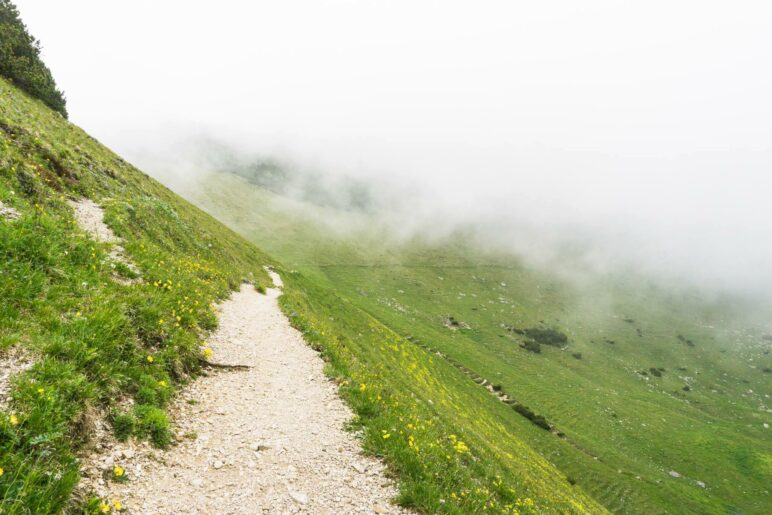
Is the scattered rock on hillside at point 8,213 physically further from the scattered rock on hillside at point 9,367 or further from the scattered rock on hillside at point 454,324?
the scattered rock on hillside at point 454,324

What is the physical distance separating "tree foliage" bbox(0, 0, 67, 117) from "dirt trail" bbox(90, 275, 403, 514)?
52.9 meters

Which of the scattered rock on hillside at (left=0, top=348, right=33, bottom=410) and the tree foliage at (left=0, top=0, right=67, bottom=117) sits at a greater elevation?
the tree foliage at (left=0, top=0, right=67, bottom=117)

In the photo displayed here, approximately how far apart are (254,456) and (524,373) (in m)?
91.8

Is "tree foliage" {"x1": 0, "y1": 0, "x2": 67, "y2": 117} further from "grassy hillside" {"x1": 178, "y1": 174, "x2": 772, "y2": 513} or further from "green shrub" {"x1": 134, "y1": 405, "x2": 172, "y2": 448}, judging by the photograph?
"green shrub" {"x1": 134, "y1": 405, "x2": 172, "y2": 448}

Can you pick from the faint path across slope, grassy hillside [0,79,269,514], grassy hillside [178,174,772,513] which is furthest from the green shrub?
the faint path across slope

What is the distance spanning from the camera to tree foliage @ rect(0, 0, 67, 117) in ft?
134

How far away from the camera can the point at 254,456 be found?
839cm

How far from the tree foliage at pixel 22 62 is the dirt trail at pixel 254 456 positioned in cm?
5285

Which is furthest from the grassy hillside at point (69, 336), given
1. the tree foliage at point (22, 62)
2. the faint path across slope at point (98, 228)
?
the tree foliage at point (22, 62)

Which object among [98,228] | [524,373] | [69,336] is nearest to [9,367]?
[69,336]

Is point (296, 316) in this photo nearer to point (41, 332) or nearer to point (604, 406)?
point (41, 332)

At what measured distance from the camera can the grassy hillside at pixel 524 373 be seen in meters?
15.0

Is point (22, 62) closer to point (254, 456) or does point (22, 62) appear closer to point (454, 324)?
point (254, 456)

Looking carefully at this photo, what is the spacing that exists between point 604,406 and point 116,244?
96903 mm
